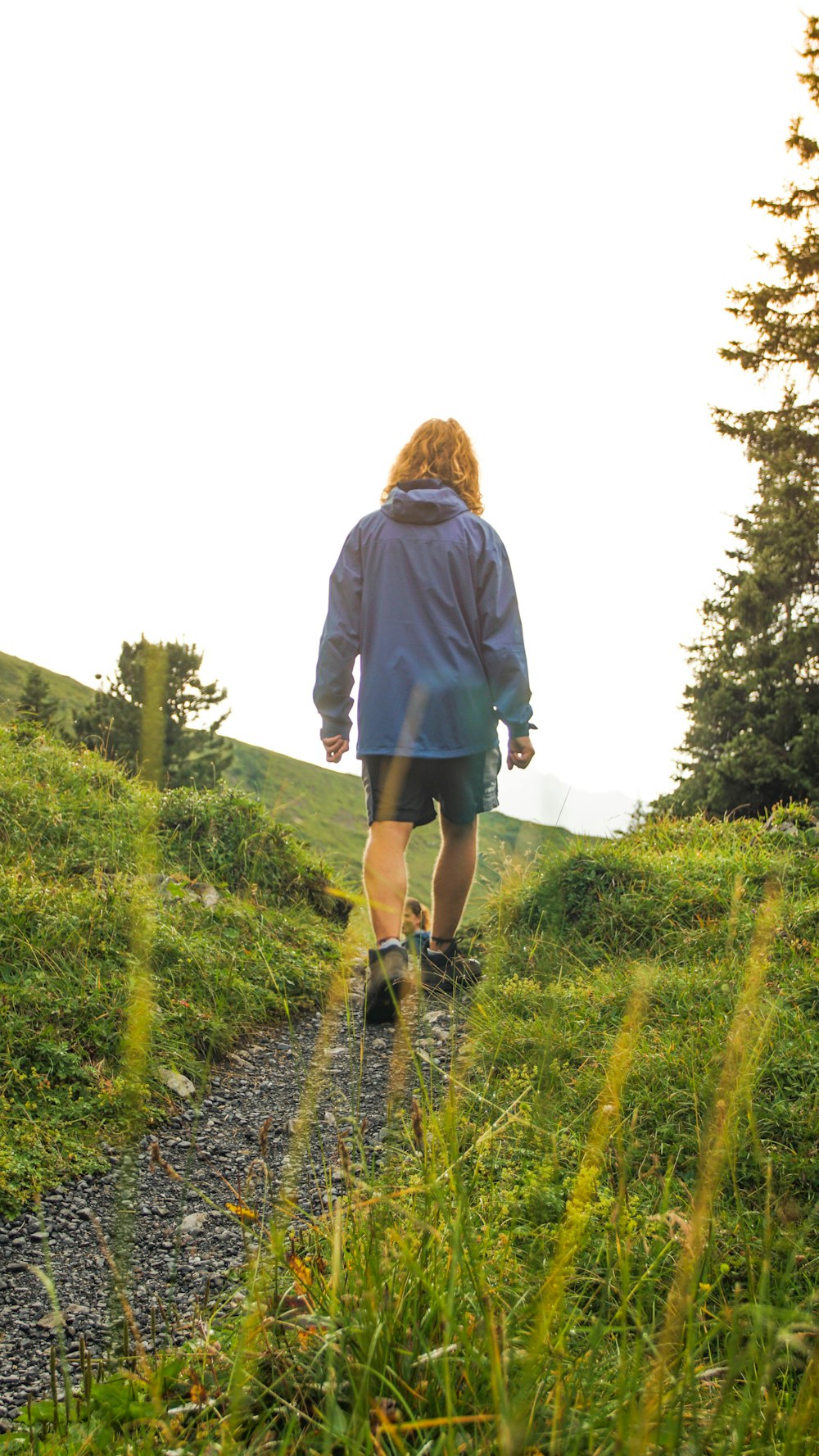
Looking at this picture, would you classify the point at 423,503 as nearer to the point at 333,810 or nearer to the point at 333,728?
the point at 333,728

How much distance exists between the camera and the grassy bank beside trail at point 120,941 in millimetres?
3760

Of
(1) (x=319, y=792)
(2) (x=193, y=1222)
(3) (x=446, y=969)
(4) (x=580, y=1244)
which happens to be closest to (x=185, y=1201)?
(2) (x=193, y=1222)

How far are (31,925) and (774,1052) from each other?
3564mm

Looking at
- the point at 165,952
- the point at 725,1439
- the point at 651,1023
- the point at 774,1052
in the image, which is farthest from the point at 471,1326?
the point at 165,952

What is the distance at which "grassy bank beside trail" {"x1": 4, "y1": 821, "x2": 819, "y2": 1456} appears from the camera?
4.54 ft

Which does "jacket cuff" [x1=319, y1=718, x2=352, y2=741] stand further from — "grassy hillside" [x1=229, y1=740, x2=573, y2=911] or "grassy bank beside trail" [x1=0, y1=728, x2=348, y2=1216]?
"grassy hillside" [x1=229, y1=740, x2=573, y2=911]

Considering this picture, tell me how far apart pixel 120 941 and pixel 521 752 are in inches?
97.2

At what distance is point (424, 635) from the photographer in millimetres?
5258

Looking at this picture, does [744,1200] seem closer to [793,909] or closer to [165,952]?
[793,909]

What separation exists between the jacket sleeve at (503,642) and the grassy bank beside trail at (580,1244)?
1412 millimetres

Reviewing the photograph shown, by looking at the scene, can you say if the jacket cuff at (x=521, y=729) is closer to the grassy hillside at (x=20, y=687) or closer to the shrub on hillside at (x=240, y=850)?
the shrub on hillside at (x=240, y=850)

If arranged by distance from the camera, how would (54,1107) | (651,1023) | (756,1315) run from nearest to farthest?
(756,1315) → (54,1107) → (651,1023)

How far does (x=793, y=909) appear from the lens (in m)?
4.90

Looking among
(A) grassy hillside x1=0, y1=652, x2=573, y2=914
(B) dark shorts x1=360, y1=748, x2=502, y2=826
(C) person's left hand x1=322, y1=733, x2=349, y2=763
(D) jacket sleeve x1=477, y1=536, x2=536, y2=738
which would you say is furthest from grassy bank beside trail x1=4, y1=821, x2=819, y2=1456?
(A) grassy hillside x1=0, y1=652, x2=573, y2=914
